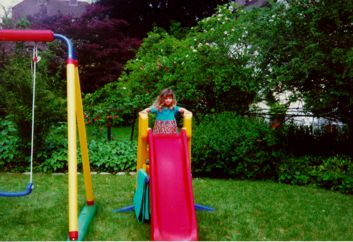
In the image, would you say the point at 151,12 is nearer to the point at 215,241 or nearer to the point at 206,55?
the point at 206,55

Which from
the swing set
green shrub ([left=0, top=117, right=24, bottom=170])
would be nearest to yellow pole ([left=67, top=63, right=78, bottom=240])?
the swing set

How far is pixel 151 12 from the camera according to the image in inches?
876

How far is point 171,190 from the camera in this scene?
5.23 m

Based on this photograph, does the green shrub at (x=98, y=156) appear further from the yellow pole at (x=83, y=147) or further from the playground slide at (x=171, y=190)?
the playground slide at (x=171, y=190)

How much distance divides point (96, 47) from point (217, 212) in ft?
35.8

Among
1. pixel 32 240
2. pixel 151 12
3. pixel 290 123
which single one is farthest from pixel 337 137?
pixel 151 12

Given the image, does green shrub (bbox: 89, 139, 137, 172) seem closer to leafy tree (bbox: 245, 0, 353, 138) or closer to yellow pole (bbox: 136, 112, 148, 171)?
yellow pole (bbox: 136, 112, 148, 171)

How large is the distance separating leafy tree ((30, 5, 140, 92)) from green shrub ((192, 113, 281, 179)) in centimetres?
786

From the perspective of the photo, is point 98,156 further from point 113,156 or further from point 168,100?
point 168,100

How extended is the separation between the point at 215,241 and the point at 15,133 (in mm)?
5827

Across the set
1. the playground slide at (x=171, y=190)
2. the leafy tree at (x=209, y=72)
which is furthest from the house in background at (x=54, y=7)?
the playground slide at (x=171, y=190)

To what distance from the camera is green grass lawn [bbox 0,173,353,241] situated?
5137 mm

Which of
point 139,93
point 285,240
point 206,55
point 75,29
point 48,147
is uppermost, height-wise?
point 75,29

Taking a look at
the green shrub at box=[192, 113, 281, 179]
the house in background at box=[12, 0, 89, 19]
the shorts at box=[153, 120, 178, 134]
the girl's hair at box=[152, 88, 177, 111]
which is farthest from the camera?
the house in background at box=[12, 0, 89, 19]
